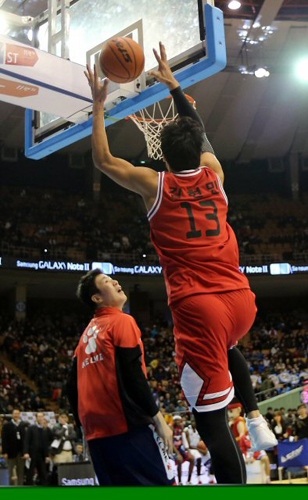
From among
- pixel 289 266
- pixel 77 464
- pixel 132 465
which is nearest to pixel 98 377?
pixel 132 465

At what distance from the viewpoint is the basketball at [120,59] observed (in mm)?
3877

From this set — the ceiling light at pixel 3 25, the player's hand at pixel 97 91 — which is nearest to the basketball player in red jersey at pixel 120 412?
the player's hand at pixel 97 91

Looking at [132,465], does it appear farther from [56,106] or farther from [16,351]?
[16,351]

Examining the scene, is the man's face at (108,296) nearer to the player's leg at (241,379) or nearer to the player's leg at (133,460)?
the player's leg at (133,460)

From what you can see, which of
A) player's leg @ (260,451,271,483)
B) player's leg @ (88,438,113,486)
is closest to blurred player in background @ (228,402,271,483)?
player's leg @ (260,451,271,483)

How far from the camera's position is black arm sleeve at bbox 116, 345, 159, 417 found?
3.24 metres

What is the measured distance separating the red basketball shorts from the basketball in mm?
1769

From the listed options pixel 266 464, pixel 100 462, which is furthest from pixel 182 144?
pixel 266 464

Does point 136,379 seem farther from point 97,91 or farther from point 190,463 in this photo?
point 190,463

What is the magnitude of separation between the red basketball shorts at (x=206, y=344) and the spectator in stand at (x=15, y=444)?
939 centimetres

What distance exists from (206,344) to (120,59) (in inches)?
80.3

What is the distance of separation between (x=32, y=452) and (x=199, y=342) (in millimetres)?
9542

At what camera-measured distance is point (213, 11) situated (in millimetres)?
4617

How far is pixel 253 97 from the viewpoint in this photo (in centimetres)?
2334
